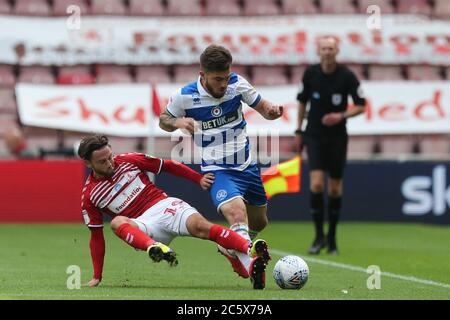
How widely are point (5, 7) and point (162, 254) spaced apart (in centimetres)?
1260

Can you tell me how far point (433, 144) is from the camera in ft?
60.7

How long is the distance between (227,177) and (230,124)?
1.32 ft

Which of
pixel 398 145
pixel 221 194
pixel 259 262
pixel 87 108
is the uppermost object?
pixel 221 194

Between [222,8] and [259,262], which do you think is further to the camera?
[222,8]

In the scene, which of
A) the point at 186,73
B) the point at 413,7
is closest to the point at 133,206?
the point at 186,73

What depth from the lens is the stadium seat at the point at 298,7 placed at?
1948 centimetres

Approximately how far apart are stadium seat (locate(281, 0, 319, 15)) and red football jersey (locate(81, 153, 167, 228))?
11.5m

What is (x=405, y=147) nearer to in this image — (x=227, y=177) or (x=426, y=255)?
(x=426, y=255)

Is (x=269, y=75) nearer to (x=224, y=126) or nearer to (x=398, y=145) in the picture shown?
(x=398, y=145)

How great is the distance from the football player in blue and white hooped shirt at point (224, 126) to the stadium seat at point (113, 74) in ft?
33.9

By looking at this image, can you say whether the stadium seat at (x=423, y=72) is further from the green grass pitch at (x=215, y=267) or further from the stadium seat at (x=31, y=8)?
the stadium seat at (x=31, y=8)

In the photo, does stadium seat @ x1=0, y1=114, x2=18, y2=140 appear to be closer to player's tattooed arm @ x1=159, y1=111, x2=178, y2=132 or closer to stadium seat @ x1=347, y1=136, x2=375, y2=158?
stadium seat @ x1=347, y1=136, x2=375, y2=158
